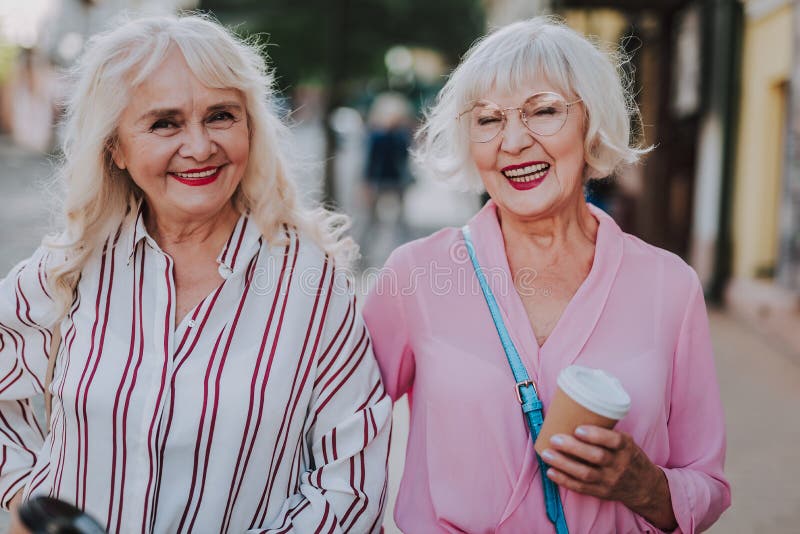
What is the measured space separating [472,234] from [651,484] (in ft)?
2.68

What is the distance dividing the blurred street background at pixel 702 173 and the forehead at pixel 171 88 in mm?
471

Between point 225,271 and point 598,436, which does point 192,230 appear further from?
point 598,436

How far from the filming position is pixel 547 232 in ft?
7.59

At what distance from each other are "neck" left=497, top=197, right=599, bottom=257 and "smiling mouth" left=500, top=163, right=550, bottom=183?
114 mm

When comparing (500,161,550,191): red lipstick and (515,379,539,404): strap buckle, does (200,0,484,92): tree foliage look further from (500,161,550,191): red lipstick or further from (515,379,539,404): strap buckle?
(515,379,539,404): strap buckle

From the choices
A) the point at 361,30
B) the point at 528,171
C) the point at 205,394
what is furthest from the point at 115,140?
the point at 361,30

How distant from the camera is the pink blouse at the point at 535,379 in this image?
6.76 feet

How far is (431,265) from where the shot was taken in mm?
2311

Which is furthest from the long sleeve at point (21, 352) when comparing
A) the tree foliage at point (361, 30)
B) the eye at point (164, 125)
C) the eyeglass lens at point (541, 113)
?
the tree foliage at point (361, 30)

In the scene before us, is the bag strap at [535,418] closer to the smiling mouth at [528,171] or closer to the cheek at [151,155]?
the smiling mouth at [528,171]

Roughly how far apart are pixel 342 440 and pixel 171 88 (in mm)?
1026

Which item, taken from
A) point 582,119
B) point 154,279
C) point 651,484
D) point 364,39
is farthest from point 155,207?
point 364,39

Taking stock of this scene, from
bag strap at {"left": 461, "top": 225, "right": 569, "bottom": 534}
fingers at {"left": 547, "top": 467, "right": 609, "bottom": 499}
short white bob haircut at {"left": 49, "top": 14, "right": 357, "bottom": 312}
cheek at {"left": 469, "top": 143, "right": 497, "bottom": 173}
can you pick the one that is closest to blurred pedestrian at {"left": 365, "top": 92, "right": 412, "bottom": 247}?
short white bob haircut at {"left": 49, "top": 14, "right": 357, "bottom": 312}

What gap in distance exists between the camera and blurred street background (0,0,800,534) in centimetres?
462
